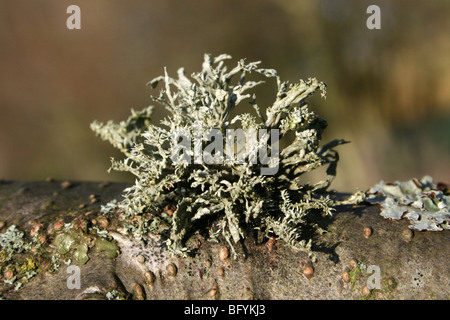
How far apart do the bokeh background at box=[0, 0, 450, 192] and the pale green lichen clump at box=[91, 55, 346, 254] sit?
2155 mm

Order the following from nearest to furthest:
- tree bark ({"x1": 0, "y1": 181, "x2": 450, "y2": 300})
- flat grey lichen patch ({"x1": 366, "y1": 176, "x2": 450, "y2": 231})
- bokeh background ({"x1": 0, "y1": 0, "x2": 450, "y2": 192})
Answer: tree bark ({"x1": 0, "y1": 181, "x2": 450, "y2": 300})
flat grey lichen patch ({"x1": 366, "y1": 176, "x2": 450, "y2": 231})
bokeh background ({"x1": 0, "y1": 0, "x2": 450, "y2": 192})

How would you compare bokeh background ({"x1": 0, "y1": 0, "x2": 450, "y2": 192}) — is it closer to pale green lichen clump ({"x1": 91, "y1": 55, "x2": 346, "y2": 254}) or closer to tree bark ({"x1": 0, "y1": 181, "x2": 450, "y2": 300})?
pale green lichen clump ({"x1": 91, "y1": 55, "x2": 346, "y2": 254})

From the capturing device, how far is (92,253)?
1418 millimetres

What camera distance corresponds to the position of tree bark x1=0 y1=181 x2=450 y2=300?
133 cm

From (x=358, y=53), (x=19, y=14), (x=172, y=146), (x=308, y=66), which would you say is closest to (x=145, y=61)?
(x=19, y=14)

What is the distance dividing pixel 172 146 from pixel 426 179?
→ 1.20m

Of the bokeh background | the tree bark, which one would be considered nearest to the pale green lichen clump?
the tree bark

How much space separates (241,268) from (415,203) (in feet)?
2.51

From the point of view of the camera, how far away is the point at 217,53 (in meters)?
3.56

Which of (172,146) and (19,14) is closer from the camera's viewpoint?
(172,146)

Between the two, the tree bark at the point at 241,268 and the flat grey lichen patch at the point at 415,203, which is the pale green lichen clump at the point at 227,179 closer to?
the tree bark at the point at 241,268

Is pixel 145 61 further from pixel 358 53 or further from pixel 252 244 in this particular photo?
pixel 252 244

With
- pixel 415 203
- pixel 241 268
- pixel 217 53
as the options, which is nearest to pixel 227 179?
pixel 241 268

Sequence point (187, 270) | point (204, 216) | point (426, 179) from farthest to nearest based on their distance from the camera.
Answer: point (426, 179), point (204, 216), point (187, 270)
